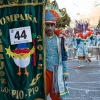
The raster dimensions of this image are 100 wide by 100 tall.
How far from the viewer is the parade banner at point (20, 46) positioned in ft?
16.9

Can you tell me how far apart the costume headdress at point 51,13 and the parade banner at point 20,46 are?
0.27 meters

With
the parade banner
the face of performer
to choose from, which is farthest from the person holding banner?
the parade banner

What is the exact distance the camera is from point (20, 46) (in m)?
5.19

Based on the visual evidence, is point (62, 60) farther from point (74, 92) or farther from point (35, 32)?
point (74, 92)

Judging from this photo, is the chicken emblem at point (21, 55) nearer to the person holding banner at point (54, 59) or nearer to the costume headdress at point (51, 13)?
the person holding banner at point (54, 59)

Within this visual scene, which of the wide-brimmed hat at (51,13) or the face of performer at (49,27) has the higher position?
the wide-brimmed hat at (51,13)

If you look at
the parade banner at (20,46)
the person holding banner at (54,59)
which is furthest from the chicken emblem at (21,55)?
the person holding banner at (54,59)

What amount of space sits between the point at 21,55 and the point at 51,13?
0.82m

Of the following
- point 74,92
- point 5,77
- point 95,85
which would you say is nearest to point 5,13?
point 5,77

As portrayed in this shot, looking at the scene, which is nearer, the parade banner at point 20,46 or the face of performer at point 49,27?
the parade banner at point 20,46

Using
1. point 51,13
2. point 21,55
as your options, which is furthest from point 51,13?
point 21,55

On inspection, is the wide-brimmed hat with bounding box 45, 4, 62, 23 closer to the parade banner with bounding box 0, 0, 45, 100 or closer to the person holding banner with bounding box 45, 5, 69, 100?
the person holding banner with bounding box 45, 5, 69, 100

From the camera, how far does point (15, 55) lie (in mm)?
5207

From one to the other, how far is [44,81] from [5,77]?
0.53 metres
